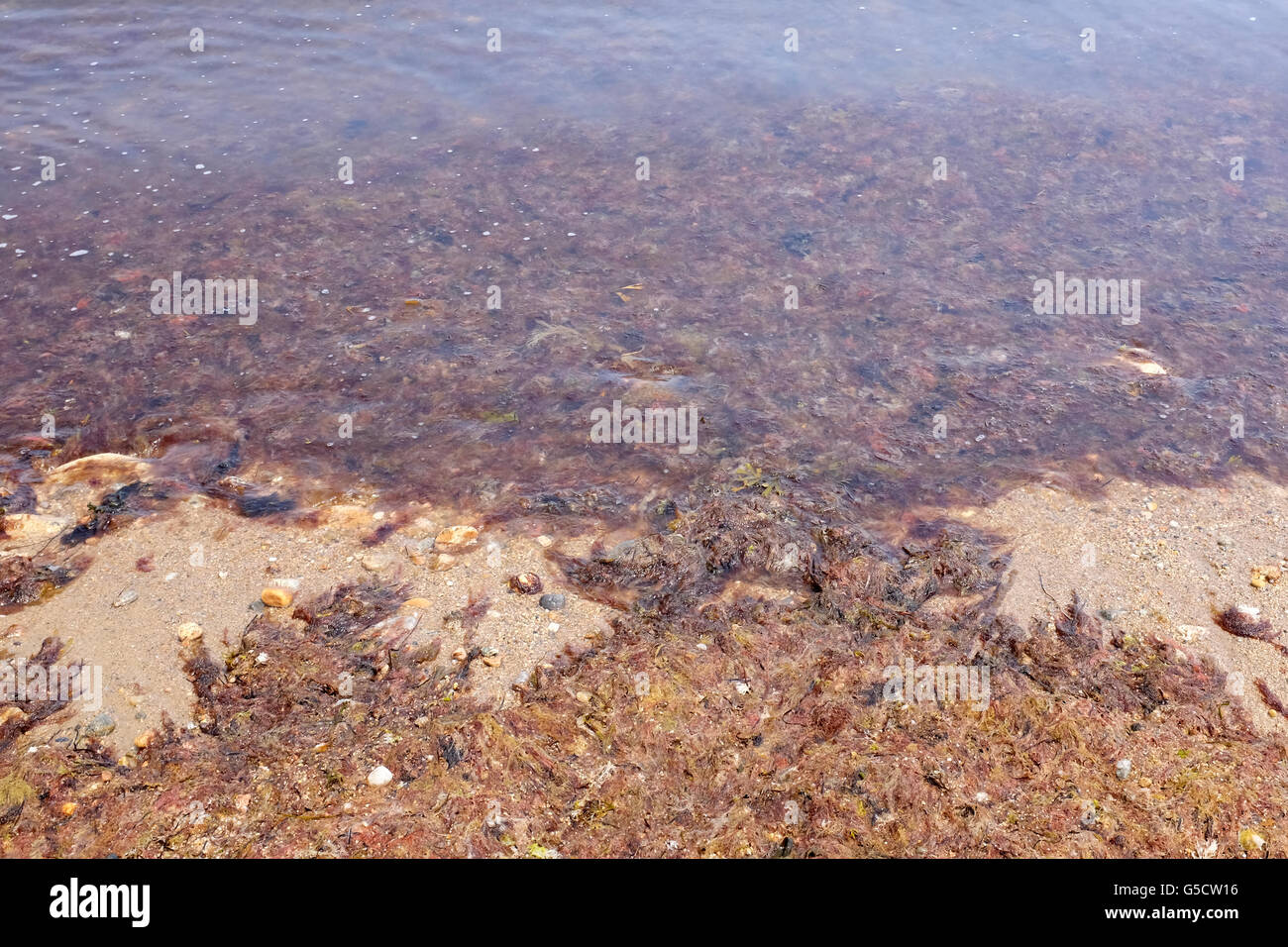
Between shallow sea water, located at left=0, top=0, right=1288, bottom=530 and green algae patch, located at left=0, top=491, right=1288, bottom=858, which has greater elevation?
shallow sea water, located at left=0, top=0, right=1288, bottom=530

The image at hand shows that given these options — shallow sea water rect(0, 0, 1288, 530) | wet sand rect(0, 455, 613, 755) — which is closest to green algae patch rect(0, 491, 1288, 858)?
wet sand rect(0, 455, 613, 755)

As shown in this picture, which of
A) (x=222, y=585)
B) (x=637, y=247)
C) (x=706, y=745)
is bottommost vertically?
(x=706, y=745)

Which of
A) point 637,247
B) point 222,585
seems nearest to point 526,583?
point 222,585

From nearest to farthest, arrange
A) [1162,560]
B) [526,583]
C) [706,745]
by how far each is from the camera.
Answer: [706,745] < [526,583] < [1162,560]

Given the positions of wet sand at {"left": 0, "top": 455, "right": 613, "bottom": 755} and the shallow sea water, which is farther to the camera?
the shallow sea water

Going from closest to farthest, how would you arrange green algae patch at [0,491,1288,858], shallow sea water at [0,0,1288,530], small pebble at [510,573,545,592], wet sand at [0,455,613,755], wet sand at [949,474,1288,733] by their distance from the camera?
green algae patch at [0,491,1288,858]
wet sand at [0,455,613,755]
wet sand at [949,474,1288,733]
small pebble at [510,573,545,592]
shallow sea water at [0,0,1288,530]

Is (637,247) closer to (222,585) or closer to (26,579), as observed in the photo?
(222,585)

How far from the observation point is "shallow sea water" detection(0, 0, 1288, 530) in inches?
193

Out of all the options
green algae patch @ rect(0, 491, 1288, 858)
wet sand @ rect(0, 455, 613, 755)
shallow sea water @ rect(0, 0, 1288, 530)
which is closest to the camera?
green algae patch @ rect(0, 491, 1288, 858)

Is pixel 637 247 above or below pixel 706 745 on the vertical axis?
above

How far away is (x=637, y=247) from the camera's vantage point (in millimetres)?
6543

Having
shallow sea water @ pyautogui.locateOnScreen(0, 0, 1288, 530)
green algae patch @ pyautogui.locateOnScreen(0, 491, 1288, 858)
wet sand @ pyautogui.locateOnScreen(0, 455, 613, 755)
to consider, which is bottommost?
green algae patch @ pyautogui.locateOnScreen(0, 491, 1288, 858)

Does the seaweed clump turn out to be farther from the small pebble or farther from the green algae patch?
the small pebble

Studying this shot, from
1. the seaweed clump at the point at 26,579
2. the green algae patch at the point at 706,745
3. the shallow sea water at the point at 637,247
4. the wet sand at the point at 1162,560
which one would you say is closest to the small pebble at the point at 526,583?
the green algae patch at the point at 706,745
